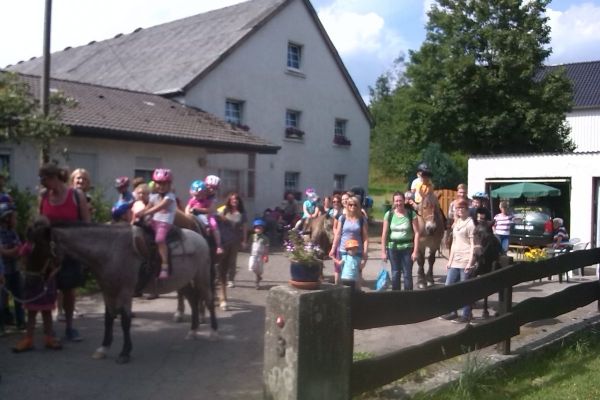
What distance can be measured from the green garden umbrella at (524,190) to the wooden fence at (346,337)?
47.6ft

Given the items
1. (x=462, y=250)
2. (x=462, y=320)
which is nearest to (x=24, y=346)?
(x=462, y=320)

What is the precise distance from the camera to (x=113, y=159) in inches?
699

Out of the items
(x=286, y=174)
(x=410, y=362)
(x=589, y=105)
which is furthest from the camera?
(x=589, y=105)

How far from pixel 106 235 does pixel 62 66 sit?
26.5 meters

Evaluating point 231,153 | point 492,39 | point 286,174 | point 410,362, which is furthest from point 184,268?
point 492,39

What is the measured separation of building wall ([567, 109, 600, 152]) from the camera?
136 feet

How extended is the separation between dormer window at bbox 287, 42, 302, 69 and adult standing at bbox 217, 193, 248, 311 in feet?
54.5

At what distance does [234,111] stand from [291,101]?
9.49 ft

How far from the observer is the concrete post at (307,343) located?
4.05m

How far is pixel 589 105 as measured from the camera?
1628 inches

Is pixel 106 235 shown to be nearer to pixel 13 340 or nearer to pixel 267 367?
pixel 13 340

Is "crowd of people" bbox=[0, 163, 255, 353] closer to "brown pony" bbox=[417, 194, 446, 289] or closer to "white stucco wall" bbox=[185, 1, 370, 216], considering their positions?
"brown pony" bbox=[417, 194, 446, 289]

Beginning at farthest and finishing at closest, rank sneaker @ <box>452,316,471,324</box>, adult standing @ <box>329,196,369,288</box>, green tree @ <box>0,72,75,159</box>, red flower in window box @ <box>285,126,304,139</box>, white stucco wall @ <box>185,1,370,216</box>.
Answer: red flower in window box @ <box>285,126,304,139</box>
white stucco wall @ <box>185,1,370,216</box>
adult standing @ <box>329,196,369,288</box>
sneaker @ <box>452,316,471,324</box>
green tree @ <box>0,72,75,159</box>

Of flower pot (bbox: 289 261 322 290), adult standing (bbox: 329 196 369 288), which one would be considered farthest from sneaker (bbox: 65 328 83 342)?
flower pot (bbox: 289 261 322 290)
